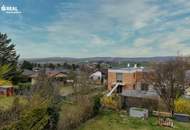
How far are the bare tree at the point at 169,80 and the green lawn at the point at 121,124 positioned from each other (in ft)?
9.02

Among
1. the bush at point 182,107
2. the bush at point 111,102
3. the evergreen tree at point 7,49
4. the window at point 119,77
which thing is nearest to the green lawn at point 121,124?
the bush at point 111,102

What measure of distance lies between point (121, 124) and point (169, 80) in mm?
6798

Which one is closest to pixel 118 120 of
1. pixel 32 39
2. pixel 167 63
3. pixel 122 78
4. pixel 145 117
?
pixel 145 117

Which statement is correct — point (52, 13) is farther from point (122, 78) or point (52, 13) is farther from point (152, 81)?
point (122, 78)

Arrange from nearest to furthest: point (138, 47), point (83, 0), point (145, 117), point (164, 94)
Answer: point (83, 0) < point (145, 117) < point (164, 94) < point (138, 47)

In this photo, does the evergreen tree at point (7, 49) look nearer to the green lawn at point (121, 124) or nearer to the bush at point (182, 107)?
the green lawn at point (121, 124)

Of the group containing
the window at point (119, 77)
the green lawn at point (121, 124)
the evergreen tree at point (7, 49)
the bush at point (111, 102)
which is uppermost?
the evergreen tree at point (7, 49)

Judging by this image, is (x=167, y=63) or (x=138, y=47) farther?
(x=138, y=47)

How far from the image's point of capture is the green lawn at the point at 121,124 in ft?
49.0

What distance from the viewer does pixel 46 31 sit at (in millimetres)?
19859

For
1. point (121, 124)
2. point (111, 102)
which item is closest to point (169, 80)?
point (111, 102)

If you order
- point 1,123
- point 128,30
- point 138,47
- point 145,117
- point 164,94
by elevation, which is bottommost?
point 145,117

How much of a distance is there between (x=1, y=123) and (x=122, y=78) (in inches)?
1201

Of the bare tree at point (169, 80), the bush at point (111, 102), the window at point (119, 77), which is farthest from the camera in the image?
the window at point (119, 77)
